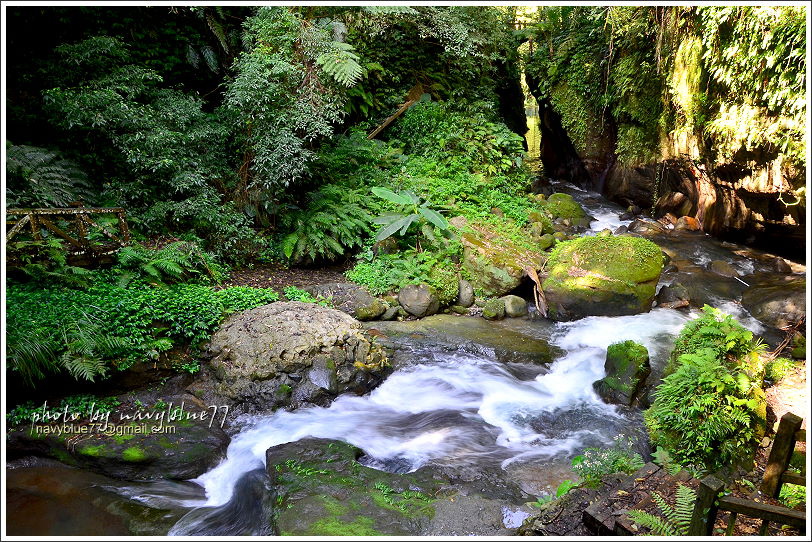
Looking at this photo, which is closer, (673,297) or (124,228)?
(124,228)

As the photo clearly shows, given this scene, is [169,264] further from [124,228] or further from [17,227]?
[17,227]

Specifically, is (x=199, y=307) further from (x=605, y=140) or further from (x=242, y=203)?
(x=605, y=140)

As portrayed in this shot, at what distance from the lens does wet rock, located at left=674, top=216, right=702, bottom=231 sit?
41.0ft

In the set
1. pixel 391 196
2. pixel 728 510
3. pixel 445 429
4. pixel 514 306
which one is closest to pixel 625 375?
pixel 445 429

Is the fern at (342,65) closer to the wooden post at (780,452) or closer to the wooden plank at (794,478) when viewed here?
the wooden post at (780,452)

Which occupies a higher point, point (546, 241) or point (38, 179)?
point (38, 179)

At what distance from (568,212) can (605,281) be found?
5169 mm

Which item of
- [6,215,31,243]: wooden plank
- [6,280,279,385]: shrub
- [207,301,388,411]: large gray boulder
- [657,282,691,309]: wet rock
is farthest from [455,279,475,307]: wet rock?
[6,215,31,243]: wooden plank

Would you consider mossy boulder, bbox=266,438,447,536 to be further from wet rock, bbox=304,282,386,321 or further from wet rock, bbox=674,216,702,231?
wet rock, bbox=674,216,702,231

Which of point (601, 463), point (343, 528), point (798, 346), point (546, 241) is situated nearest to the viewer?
point (343, 528)

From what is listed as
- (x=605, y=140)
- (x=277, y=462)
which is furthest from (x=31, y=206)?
(x=605, y=140)

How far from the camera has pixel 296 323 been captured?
6910 millimetres

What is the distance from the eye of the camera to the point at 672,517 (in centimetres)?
353

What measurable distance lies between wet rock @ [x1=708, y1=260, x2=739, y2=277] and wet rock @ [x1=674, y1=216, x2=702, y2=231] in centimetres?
244
